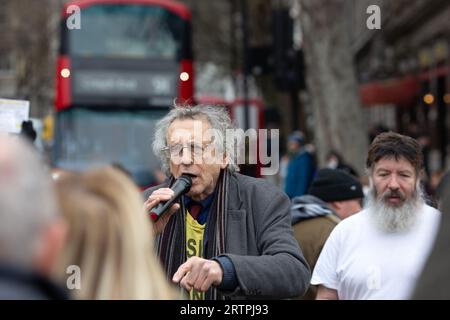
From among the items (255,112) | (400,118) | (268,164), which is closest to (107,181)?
A: (268,164)

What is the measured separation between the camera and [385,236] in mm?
4520

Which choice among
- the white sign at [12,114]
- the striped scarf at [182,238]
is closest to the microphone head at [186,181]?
the striped scarf at [182,238]

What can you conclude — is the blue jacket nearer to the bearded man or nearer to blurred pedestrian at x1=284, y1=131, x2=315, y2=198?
blurred pedestrian at x1=284, y1=131, x2=315, y2=198

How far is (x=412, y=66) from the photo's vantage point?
32.7m

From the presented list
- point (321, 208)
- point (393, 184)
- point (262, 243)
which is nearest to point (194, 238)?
point (262, 243)

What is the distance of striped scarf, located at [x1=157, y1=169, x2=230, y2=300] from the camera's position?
166 inches

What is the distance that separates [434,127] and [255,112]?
33.8 feet

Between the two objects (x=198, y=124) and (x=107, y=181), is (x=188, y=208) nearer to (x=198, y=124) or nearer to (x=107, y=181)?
(x=198, y=124)

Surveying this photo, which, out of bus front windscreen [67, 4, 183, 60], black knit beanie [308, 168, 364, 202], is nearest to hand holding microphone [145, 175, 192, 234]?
black knit beanie [308, 168, 364, 202]

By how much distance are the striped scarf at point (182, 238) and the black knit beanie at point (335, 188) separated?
2.39 metres

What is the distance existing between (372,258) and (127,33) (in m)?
14.9

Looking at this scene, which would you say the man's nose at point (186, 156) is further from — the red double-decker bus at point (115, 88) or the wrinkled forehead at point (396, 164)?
the red double-decker bus at point (115, 88)

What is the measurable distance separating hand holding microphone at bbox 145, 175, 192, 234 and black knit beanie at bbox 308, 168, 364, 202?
A: 2450mm

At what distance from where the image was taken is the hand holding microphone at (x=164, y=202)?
13.3ft
